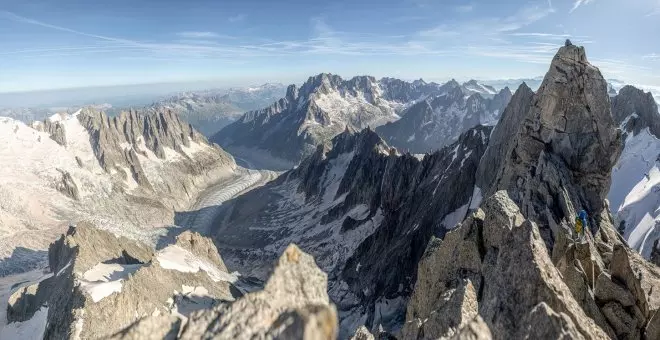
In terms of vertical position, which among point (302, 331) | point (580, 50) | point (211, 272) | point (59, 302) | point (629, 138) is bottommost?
point (211, 272)

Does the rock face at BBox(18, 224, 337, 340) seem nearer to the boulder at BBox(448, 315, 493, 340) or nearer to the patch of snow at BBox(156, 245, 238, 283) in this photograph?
the patch of snow at BBox(156, 245, 238, 283)

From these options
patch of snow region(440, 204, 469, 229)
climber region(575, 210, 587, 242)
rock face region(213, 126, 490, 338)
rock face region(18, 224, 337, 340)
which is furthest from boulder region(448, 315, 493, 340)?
patch of snow region(440, 204, 469, 229)

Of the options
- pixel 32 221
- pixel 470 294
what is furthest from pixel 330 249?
pixel 32 221

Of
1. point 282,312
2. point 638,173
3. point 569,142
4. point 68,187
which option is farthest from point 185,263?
point 68,187

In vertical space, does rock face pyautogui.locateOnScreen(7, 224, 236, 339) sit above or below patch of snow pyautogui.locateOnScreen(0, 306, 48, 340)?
→ above

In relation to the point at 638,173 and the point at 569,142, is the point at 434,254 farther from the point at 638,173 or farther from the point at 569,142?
the point at 638,173

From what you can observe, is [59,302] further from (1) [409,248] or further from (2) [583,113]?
(2) [583,113]
